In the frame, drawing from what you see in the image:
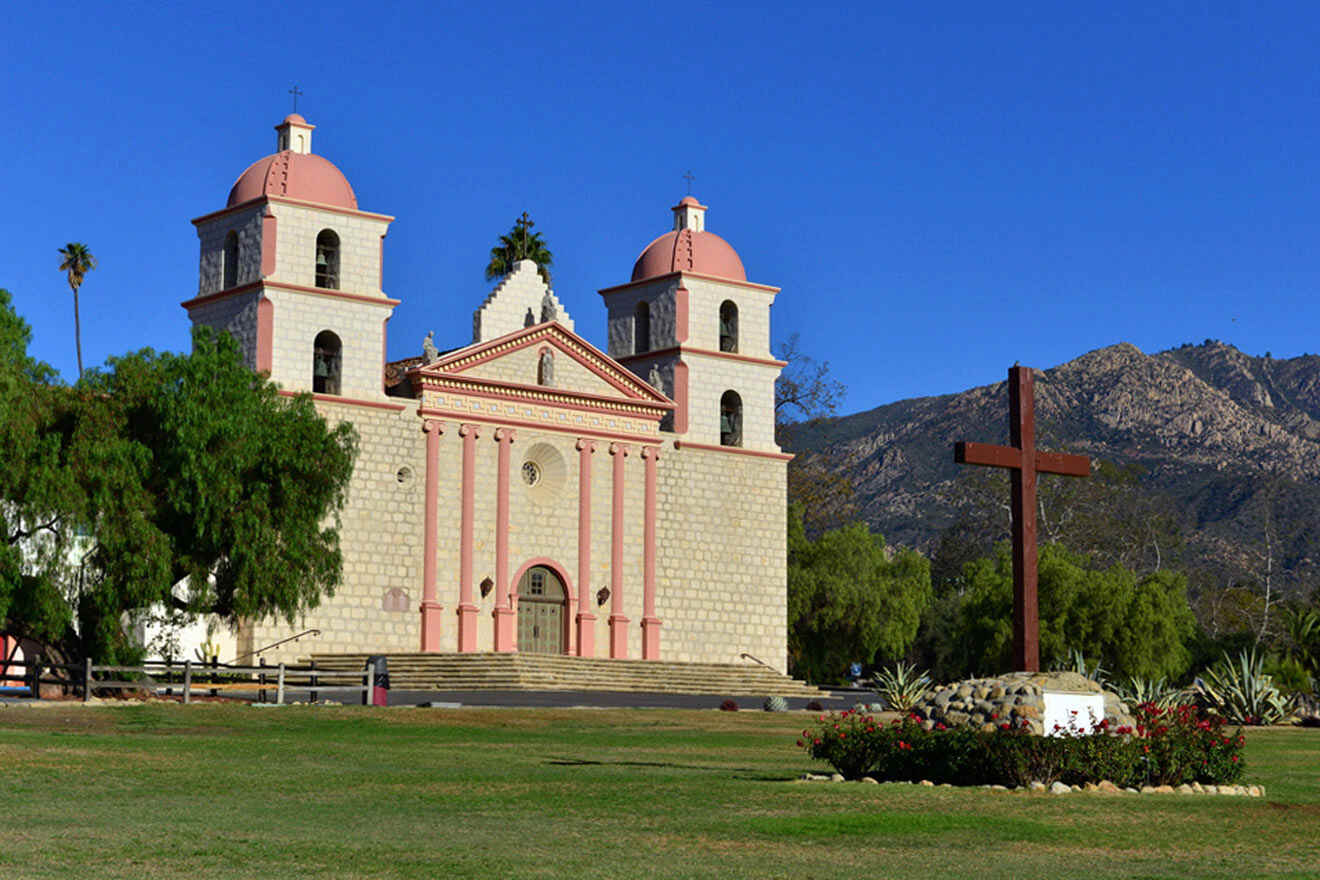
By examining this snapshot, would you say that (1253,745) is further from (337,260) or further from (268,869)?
(337,260)

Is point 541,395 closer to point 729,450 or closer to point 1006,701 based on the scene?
point 729,450

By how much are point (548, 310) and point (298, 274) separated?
28.1 ft

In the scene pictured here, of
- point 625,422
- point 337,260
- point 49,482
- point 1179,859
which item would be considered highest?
point 337,260

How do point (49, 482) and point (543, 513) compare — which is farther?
point (543, 513)

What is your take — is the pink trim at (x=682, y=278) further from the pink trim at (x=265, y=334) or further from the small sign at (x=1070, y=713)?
the small sign at (x=1070, y=713)

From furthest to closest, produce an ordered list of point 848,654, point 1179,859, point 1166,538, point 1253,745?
point 1166,538, point 848,654, point 1253,745, point 1179,859

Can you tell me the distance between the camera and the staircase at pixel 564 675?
49.7 meters

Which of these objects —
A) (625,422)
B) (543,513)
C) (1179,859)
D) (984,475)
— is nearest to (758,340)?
(625,422)

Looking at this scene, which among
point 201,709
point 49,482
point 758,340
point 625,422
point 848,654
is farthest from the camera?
point 848,654

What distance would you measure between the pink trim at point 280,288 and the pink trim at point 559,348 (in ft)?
7.29

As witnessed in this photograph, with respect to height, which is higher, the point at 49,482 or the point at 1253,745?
the point at 49,482

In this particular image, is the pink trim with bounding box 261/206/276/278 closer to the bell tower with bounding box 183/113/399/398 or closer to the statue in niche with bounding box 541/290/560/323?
the bell tower with bounding box 183/113/399/398

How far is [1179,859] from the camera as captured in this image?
49.5 ft

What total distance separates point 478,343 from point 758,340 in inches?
402
